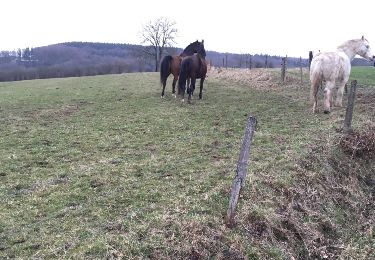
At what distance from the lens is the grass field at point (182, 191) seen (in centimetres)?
534

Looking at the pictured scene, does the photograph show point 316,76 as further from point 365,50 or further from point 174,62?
point 174,62

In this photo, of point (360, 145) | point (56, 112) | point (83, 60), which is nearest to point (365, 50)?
point (360, 145)

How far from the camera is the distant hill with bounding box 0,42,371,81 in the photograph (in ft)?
244

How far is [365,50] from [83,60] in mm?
123379

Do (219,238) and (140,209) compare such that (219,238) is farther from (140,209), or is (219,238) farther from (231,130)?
(231,130)

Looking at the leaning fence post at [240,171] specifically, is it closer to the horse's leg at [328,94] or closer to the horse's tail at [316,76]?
the horse's tail at [316,76]

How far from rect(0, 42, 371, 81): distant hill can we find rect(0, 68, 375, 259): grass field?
5525 cm

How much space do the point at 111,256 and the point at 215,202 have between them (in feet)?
7.01

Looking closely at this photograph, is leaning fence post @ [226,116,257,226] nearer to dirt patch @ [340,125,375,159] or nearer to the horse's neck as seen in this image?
dirt patch @ [340,125,375,159]

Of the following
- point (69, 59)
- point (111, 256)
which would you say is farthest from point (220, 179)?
point (69, 59)

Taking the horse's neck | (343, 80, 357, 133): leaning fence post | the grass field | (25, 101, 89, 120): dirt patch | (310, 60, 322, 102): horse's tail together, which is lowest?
the grass field

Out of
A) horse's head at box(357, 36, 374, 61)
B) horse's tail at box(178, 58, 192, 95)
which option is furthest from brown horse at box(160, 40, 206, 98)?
horse's head at box(357, 36, 374, 61)

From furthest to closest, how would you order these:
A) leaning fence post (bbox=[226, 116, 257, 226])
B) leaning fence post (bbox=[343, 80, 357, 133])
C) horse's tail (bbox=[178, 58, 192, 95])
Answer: horse's tail (bbox=[178, 58, 192, 95]), leaning fence post (bbox=[343, 80, 357, 133]), leaning fence post (bbox=[226, 116, 257, 226])

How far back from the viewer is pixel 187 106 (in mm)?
16438
